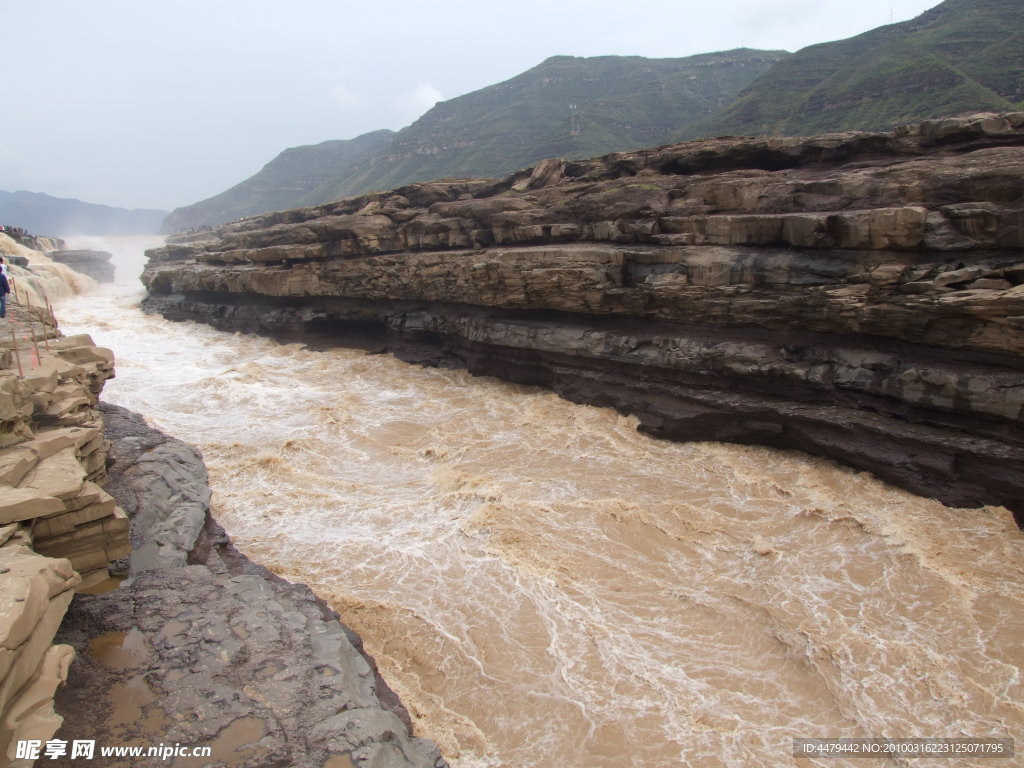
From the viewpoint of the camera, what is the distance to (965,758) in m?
6.03

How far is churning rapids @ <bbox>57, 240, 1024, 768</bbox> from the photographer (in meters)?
6.49

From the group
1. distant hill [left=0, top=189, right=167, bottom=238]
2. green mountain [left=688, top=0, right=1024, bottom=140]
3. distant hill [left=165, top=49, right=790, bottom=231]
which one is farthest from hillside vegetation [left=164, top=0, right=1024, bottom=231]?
distant hill [left=0, top=189, right=167, bottom=238]

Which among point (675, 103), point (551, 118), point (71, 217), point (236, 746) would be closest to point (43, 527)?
point (236, 746)

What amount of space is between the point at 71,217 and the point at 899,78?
16458 centimetres

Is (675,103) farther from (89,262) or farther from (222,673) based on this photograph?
(222,673)

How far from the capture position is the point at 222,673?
18.7ft

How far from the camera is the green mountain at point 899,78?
32906 mm

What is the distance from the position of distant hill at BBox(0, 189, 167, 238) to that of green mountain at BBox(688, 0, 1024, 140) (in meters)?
128

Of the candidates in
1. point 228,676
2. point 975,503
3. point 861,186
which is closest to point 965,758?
point 975,503

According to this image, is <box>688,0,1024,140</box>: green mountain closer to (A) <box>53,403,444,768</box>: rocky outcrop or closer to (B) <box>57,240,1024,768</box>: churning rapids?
(B) <box>57,240,1024,768</box>: churning rapids

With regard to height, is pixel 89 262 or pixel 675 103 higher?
pixel 675 103

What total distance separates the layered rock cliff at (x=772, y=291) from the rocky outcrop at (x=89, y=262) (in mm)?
36055

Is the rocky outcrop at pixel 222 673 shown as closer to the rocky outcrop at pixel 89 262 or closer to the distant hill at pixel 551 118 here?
the rocky outcrop at pixel 89 262

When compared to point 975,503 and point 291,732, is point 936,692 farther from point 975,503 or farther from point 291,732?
point 291,732
